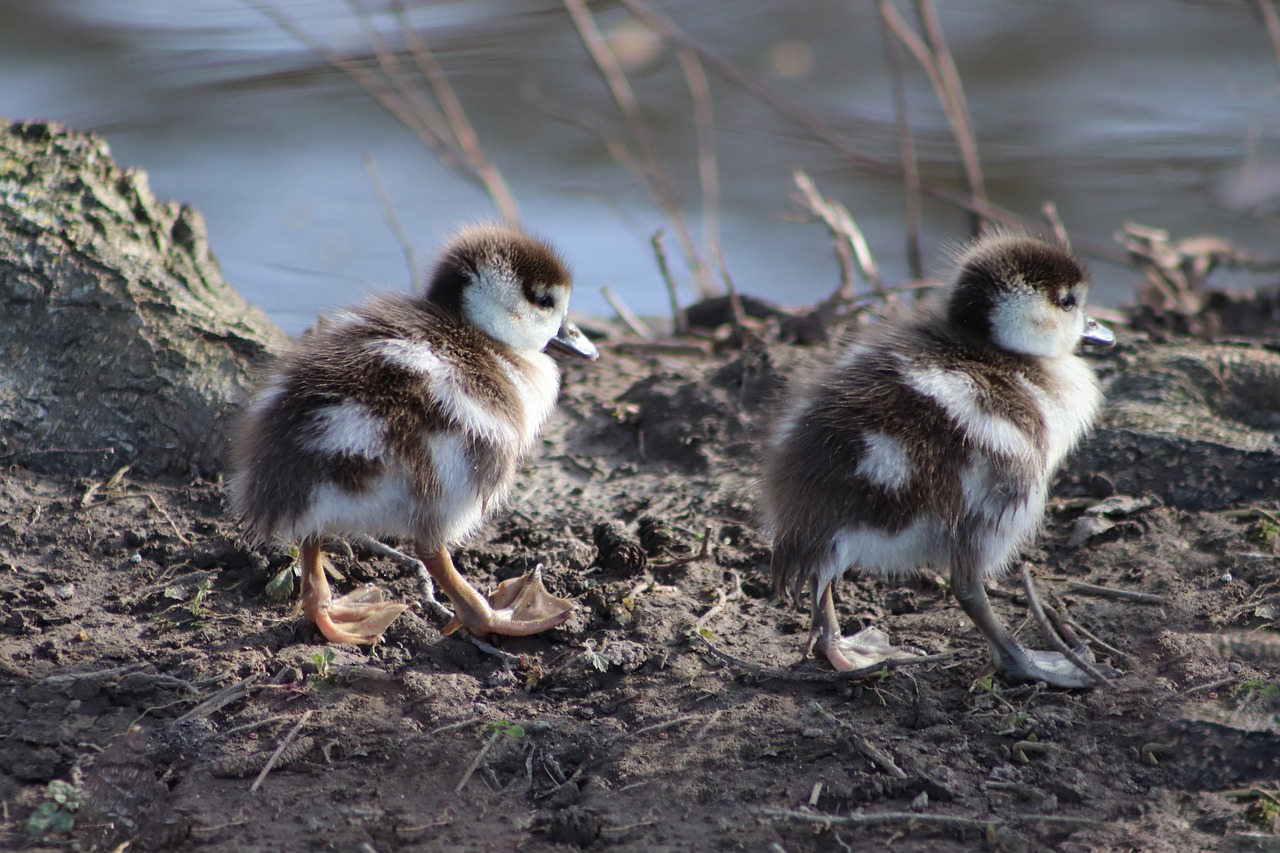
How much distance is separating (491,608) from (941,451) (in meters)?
1.33

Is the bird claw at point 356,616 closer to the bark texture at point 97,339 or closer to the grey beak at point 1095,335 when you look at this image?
the bark texture at point 97,339

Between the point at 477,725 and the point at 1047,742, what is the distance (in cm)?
139

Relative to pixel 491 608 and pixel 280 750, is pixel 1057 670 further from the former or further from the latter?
pixel 280 750

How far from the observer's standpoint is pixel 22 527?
381 centimetres

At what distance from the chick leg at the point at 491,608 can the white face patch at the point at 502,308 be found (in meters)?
0.71

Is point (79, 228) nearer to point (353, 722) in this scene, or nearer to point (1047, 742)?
point (353, 722)

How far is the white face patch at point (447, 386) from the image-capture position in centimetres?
341

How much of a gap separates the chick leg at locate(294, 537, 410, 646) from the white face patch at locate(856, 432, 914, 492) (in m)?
1.35

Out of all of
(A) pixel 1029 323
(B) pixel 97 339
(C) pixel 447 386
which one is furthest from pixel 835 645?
(B) pixel 97 339

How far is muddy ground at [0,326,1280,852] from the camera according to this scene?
9.34ft

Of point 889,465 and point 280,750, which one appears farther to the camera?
point 889,465

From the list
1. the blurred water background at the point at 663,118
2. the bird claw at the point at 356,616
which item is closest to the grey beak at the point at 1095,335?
the bird claw at the point at 356,616

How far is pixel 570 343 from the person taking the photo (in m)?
4.14

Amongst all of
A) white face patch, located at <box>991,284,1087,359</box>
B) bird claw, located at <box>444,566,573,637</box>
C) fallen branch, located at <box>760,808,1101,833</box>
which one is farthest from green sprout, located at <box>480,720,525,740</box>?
white face patch, located at <box>991,284,1087,359</box>
